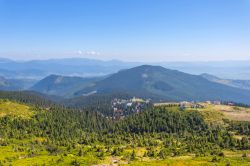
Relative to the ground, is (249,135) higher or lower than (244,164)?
lower

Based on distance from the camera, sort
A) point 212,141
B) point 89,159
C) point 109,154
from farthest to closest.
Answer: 1. point 212,141
2. point 109,154
3. point 89,159

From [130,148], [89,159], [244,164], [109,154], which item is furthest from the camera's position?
[130,148]

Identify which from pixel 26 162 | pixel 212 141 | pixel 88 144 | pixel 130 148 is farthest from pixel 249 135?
pixel 26 162

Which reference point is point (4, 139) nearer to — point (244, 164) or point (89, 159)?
point (89, 159)

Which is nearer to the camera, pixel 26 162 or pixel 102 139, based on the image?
pixel 26 162

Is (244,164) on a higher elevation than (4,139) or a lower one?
higher

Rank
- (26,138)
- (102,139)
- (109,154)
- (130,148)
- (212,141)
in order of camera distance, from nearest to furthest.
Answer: (109,154) < (130,148) < (212,141) < (102,139) < (26,138)

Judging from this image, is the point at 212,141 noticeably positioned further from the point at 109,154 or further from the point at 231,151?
the point at 109,154

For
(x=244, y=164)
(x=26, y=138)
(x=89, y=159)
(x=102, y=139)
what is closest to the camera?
(x=244, y=164)

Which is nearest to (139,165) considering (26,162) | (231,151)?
(26,162)
